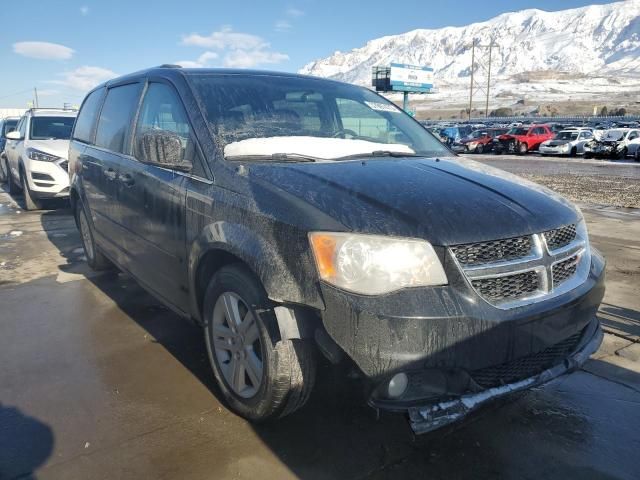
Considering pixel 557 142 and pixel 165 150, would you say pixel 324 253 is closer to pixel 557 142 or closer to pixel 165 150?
pixel 165 150

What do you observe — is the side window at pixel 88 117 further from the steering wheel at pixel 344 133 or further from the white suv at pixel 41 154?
the white suv at pixel 41 154

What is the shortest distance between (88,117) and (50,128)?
586 cm

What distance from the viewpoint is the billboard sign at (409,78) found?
52.3 meters

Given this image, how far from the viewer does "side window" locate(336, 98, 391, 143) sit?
3.59 meters

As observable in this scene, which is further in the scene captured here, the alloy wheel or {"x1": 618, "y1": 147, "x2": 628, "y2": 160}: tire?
{"x1": 618, "y1": 147, "x2": 628, "y2": 160}: tire

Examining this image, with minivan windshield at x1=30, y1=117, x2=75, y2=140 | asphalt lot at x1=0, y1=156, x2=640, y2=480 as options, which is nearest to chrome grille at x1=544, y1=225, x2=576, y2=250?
asphalt lot at x1=0, y1=156, x2=640, y2=480

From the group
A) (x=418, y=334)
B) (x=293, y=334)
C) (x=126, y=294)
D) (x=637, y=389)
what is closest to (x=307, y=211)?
(x=293, y=334)

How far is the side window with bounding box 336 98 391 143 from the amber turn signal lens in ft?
4.95

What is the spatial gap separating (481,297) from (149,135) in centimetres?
213

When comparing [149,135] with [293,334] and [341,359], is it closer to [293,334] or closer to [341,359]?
[293,334]

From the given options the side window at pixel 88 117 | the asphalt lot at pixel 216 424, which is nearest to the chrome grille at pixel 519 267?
the asphalt lot at pixel 216 424

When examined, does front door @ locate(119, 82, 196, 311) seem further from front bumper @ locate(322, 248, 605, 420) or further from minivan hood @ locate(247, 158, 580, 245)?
front bumper @ locate(322, 248, 605, 420)

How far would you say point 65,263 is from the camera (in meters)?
6.04

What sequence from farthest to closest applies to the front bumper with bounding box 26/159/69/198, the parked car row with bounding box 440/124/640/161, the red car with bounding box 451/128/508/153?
the red car with bounding box 451/128/508/153, the parked car row with bounding box 440/124/640/161, the front bumper with bounding box 26/159/69/198
